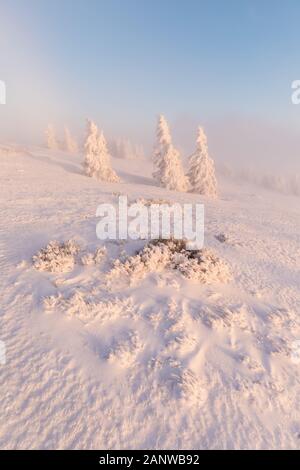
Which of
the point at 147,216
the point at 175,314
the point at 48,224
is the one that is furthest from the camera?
the point at 147,216

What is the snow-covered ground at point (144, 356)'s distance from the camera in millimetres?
3998

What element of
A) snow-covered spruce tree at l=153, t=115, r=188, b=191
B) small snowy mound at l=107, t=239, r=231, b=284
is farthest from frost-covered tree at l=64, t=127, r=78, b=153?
small snowy mound at l=107, t=239, r=231, b=284

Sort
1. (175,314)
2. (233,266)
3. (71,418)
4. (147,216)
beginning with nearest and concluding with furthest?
(71,418)
(175,314)
(233,266)
(147,216)

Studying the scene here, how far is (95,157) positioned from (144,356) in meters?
34.1

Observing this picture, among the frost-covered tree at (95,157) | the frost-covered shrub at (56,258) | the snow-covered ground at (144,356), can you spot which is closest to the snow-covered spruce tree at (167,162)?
the frost-covered tree at (95,157)

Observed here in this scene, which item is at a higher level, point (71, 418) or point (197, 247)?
point (197, 247)

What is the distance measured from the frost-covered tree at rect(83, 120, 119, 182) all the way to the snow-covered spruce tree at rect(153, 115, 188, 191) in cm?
668

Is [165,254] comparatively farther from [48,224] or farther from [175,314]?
[48,224]

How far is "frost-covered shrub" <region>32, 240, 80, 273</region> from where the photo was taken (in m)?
7.27

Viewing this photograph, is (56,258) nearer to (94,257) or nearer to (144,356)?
(94,257)

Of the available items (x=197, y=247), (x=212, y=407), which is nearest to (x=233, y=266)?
(x=197, y=247)

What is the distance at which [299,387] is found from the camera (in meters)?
4.94

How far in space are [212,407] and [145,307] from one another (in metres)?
2.46

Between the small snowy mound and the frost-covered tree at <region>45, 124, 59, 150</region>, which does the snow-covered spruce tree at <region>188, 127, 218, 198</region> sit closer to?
the small snowy mound
